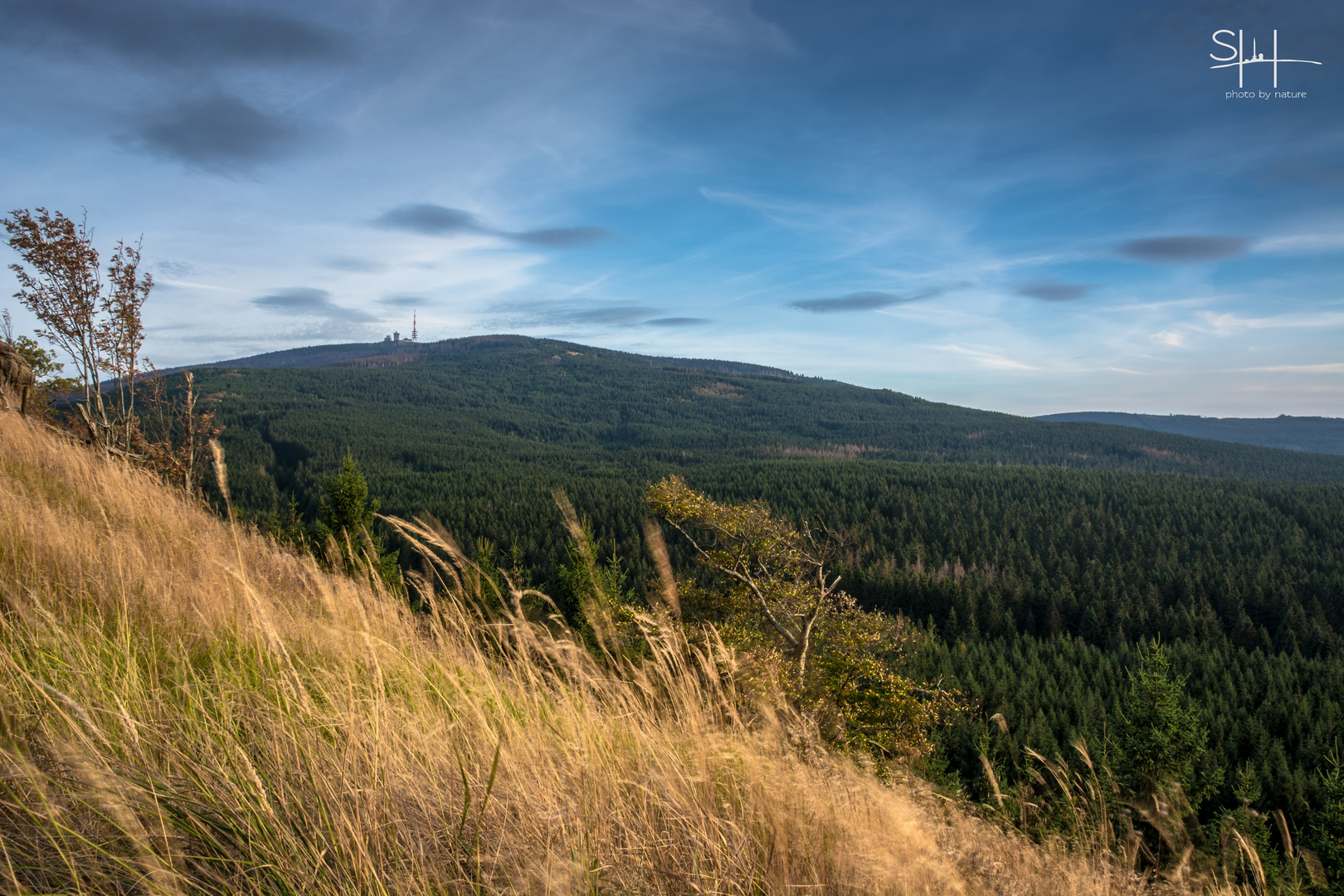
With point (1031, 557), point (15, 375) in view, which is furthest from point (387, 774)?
point (1031, 557)

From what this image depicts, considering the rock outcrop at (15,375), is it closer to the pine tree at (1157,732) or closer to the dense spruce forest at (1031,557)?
the dense spruce forest at (1031,557)

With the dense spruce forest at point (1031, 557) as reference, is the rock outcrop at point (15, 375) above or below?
above

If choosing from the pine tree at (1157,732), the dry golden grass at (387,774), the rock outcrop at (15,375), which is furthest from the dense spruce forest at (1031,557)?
the dry golden grass at (387,774)

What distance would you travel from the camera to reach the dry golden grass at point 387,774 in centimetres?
178

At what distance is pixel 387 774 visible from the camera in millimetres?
2004

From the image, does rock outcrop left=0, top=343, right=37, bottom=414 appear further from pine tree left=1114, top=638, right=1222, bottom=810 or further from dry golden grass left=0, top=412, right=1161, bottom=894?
pine tree left=1114, top=638, right=1222, bottom=810

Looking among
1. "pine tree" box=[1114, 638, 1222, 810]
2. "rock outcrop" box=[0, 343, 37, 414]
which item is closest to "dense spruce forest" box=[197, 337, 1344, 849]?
"pine tree" box=[1114, 638, 1222, 810]

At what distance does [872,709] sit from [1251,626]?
3246 inches

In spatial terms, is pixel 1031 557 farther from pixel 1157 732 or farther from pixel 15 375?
pixel 15 375

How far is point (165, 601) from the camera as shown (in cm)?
342

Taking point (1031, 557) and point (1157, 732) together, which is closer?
point (1157, 732)

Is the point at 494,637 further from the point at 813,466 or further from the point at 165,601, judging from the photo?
the point at 813,466

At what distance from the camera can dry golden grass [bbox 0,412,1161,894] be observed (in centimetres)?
178

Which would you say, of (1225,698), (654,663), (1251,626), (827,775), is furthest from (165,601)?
(1251,626)
